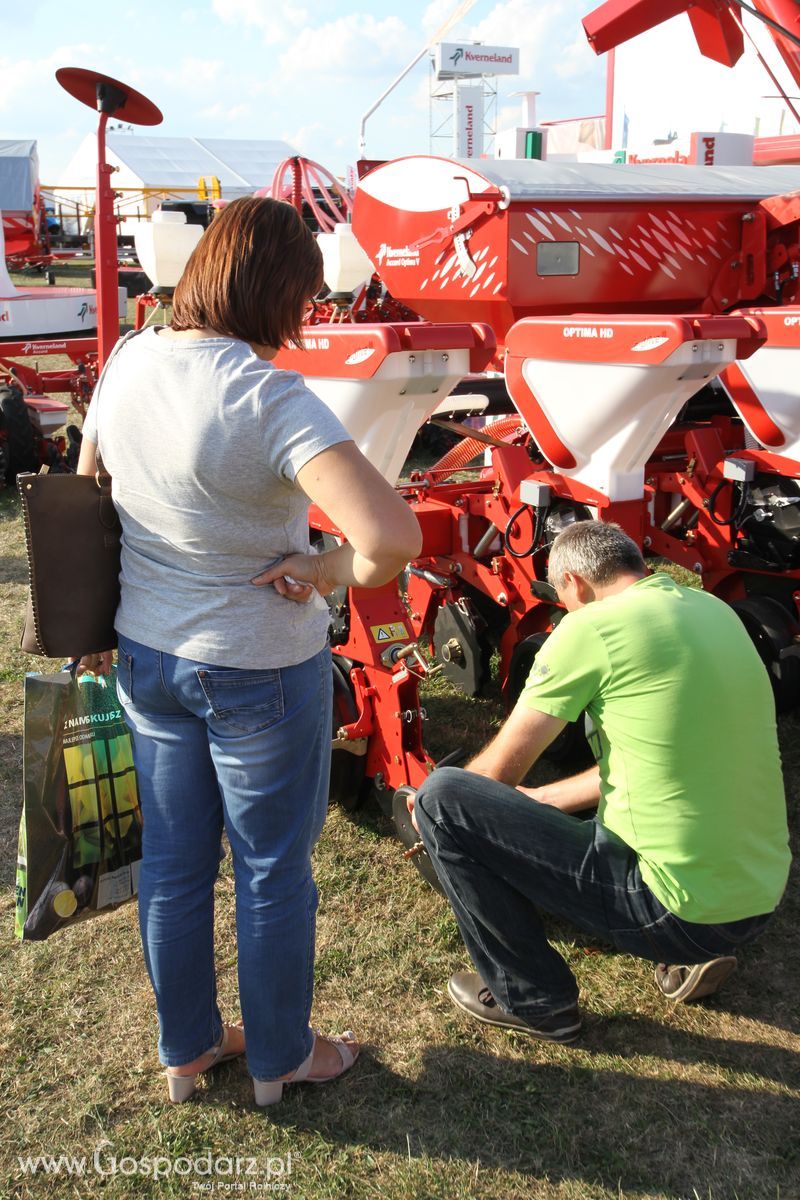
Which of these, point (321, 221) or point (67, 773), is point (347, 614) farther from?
point (321, 221)

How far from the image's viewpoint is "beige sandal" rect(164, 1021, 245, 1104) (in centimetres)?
220

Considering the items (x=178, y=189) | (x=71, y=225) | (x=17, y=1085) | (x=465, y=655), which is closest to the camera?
(x=17, y=1085)

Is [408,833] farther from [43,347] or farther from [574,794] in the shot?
[43,347]

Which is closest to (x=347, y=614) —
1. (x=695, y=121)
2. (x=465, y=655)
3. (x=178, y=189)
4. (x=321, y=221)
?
(x=465, y=655)

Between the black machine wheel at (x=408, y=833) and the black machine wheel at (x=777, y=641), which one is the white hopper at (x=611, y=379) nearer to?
the black machine wheel at (x=777, y=641)

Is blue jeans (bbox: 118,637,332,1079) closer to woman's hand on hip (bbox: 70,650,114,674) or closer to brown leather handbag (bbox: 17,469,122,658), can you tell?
brown leather handbag (bbox: 17,469,122,658)

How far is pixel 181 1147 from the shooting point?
2.13 meters

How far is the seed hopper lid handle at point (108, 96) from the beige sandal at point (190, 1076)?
2.42 meters

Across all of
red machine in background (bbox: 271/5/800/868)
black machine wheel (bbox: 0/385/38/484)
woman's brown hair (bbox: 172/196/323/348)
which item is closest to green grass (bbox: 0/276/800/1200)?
red machine in background (bbox: 271/5/800/868)

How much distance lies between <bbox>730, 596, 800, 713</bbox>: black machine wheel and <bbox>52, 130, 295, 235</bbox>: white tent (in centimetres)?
2633

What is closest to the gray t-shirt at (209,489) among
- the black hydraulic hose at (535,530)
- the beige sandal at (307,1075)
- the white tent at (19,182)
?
the beige sandal at (307,1075)

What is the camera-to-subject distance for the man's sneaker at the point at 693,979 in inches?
97.7

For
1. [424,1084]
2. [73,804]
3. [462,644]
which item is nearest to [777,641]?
[462,644]

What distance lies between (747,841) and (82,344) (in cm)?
653
